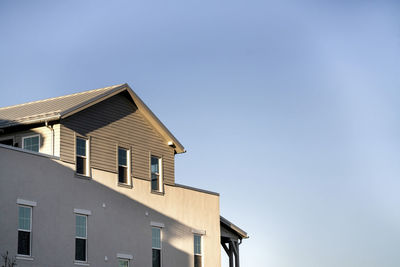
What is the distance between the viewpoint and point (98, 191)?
3422cm

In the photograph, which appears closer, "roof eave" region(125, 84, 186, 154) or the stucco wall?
the stucco wall

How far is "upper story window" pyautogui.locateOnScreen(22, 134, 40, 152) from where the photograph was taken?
109 feet

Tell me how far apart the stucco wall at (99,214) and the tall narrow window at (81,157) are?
47cm

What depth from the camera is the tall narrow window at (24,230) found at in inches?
1182

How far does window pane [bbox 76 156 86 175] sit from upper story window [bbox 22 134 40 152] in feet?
5.80

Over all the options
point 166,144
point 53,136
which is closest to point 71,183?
point 53,136

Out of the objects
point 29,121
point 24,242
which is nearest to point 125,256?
point 24,242

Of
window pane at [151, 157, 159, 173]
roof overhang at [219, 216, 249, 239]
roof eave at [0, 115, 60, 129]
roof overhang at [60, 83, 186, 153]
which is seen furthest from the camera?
roof overhang at [219, 216, 249, 239]

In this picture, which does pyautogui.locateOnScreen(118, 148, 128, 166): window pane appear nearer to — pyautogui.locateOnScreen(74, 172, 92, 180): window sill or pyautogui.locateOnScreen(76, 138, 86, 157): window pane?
pyautogui.locateOnScreen(76, 138, 86, 157): window pane

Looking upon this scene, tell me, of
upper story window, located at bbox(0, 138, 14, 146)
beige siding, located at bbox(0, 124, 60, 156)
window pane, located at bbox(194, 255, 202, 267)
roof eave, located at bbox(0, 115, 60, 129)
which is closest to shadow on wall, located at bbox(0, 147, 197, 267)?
beige siding, located at bbox(0, 124, 60, 156)

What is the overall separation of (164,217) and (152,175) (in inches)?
81.5

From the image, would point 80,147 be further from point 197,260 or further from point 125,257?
point 197,260

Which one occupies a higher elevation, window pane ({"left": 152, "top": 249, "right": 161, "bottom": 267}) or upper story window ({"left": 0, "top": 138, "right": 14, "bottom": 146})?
upper story window ({"left": 0, "top": 138, "right": 14, "bottom": 146})

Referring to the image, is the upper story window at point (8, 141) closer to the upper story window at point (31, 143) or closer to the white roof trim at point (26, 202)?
the upper story window at point (31, 143)
